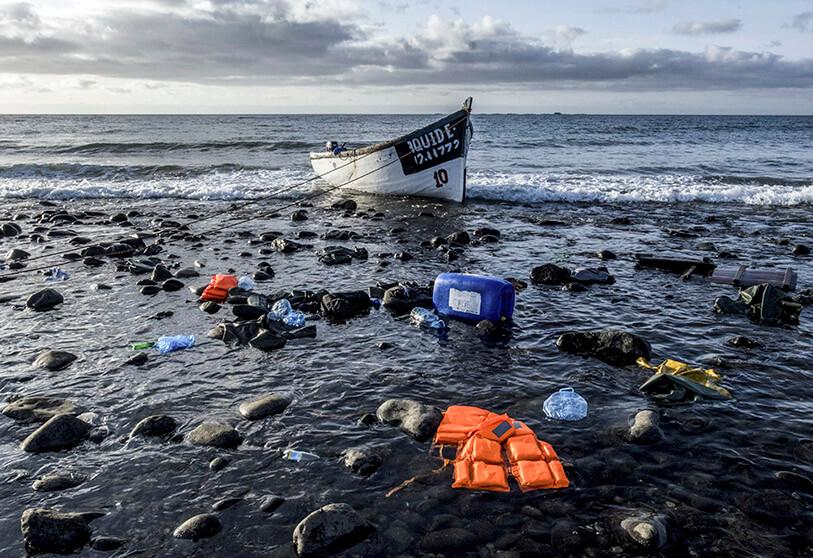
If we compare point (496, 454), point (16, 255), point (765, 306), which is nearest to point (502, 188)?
point (765, 306)

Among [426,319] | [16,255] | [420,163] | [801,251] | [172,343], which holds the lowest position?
[16,255]

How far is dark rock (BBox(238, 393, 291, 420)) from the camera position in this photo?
6164mm

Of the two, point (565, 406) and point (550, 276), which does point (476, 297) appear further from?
point (565, 406)

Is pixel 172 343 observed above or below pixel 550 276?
below

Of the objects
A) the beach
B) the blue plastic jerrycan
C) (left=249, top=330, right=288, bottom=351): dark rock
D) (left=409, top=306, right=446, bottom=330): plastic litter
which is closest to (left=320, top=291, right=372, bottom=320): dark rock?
the beach

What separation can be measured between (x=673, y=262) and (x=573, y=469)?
8.12 meters

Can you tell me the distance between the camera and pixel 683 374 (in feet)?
22.1

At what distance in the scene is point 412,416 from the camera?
5.96 meters

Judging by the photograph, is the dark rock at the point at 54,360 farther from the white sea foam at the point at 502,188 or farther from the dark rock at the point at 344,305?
the white sea foam at the point at 502,188

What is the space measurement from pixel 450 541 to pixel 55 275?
34.9 ft

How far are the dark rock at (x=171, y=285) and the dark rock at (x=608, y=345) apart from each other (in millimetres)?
7068

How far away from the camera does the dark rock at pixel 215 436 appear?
562cm

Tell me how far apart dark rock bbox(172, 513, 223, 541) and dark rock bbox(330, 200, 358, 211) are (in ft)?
53.1

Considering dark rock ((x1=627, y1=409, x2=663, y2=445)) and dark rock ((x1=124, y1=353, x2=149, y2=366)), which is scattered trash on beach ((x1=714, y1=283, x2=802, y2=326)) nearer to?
dark rock ((x1=627, y1=409, x2=663, y2=445))
